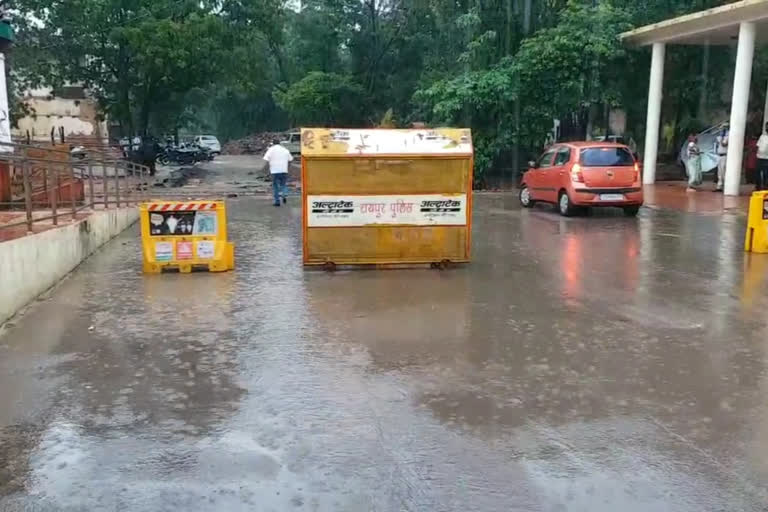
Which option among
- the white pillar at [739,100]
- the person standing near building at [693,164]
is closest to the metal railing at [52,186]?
the white pillar at [739,100]

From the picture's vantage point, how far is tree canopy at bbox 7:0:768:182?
22.4m

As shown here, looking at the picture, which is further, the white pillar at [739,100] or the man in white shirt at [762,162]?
the white pillar at [739,100]

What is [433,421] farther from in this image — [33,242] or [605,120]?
[605,120]

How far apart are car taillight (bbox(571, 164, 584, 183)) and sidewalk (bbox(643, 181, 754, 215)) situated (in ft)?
9.38

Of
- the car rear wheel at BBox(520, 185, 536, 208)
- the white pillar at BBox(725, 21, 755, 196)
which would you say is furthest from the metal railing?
the white pillar at BBox(725, 21, 755, 196)

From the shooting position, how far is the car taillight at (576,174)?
49.1 ft

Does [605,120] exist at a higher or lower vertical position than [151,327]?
higher

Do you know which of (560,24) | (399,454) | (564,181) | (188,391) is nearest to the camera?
(399,454)

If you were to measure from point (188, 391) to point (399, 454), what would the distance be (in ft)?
5.88

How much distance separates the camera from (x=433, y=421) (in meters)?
4.68

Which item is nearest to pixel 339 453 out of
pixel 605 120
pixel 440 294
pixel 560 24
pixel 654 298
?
pixel 440 294

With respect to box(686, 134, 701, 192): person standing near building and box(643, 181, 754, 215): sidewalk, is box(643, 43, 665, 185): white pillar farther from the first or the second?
box(686, 134, 701, 192): person standing near building

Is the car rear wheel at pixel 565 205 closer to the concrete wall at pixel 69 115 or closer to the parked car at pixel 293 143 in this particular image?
the parked car at pixel 293 143

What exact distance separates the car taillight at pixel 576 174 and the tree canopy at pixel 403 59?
306 inches
